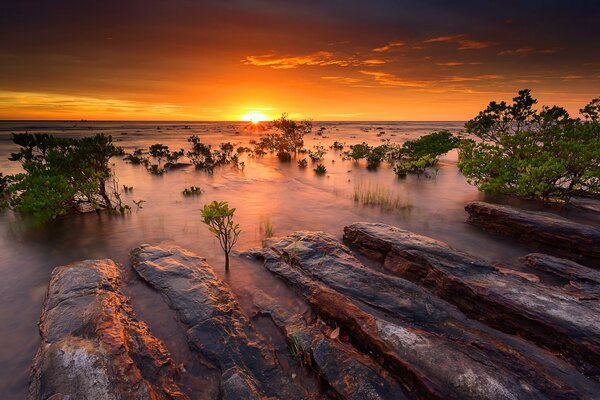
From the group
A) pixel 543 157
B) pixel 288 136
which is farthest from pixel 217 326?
pixel 288 136

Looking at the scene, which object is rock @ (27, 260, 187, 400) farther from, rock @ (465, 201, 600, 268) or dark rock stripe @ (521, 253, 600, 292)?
rock @ (465, 201, 600, 268)

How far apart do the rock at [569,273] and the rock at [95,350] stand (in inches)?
355

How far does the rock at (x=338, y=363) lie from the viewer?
4.25 m

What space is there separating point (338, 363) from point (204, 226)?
29.7ft

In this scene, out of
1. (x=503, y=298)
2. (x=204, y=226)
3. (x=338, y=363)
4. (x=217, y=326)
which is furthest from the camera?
(x=204, y=226)

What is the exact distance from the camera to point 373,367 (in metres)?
4.60

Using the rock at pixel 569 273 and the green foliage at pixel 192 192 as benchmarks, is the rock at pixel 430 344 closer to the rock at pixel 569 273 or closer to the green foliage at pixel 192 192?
the rock at pixel 569 273

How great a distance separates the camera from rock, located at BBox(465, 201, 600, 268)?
907 centimetres

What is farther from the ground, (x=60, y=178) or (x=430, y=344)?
(x=60, y=178)

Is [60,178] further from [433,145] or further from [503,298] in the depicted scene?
[433,145]

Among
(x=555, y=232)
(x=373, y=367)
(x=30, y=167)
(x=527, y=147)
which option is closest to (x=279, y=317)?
(x=373, y=367)

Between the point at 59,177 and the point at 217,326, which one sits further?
the point at 59,177

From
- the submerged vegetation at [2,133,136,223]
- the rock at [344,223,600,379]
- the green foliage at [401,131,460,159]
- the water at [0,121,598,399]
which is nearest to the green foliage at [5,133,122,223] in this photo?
the submerged vegetation at [2,133,136,223]

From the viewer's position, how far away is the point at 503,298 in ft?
20.3
